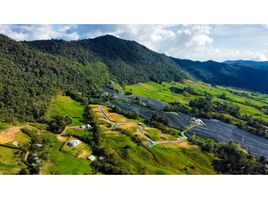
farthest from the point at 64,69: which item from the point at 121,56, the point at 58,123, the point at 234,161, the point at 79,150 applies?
the point at 234,161

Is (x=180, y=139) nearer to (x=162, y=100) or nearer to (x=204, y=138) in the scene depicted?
(x=204, y=138)

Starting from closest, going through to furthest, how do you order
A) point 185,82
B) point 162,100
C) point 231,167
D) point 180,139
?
1. point 231,167
2. point 180,139
3. point 162,100
4. point 185,82

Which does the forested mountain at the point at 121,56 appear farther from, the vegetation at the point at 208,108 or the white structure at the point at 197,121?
the white structure at the point at 197,121

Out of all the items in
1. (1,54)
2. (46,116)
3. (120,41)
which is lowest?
(46,116)

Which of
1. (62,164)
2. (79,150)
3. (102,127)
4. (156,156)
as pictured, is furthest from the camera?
(102,127)

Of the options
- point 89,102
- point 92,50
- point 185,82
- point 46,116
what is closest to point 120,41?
point 92,50

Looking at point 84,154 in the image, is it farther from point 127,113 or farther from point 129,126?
point 127,113
